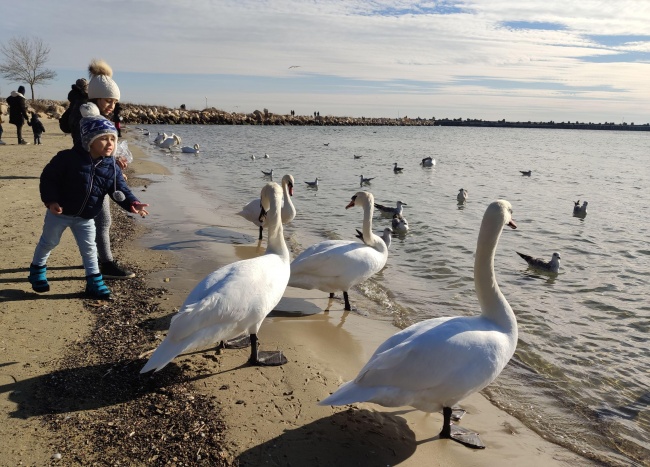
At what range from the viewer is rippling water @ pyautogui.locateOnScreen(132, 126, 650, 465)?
4.49m

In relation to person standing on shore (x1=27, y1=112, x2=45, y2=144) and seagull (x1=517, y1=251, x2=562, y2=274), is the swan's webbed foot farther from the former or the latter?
person standing on shore (x1=27, y1=112, x2=45, y2=144)

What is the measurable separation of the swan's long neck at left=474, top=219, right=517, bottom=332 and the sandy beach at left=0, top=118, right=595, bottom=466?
0.93m

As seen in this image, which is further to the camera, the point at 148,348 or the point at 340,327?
the point at 340,327

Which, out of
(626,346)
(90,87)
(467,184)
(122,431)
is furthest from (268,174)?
(122,431)

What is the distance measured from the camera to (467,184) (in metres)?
20.5

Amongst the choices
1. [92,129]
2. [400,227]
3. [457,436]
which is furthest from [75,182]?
[400,227]

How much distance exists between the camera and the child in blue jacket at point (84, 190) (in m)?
4.88

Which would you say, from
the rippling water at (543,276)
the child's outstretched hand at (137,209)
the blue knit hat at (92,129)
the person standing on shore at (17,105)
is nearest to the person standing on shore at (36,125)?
the person standing on shore at (17,105)

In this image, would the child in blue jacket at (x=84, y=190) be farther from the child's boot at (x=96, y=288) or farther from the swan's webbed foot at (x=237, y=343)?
the swan's webbed foot at (x=237, y=343)

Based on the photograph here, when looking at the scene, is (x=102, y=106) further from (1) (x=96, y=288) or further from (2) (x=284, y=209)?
(2) (x=284, y=209)

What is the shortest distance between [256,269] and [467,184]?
17638 millimetres

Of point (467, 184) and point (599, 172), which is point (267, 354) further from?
point (599, 172)

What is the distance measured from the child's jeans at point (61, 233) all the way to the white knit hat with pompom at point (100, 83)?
4.99ft

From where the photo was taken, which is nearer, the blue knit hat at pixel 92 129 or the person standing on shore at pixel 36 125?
the blue knit hat at pixel 92 129
